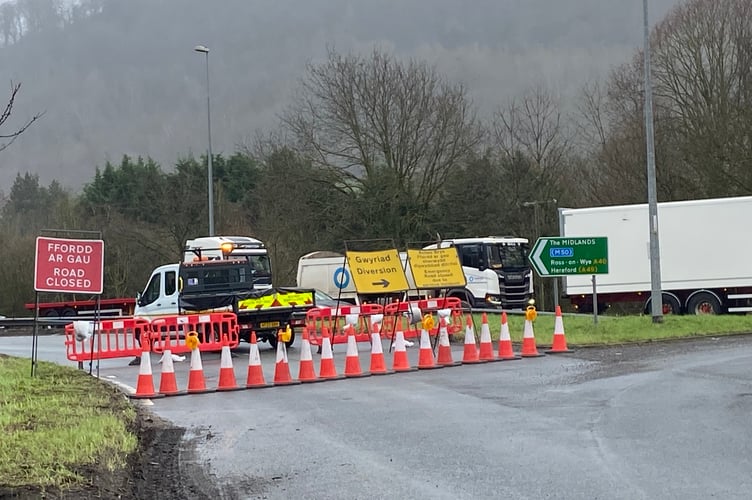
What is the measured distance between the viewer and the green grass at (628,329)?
20000mm

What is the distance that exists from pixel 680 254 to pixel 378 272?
14.6 metres

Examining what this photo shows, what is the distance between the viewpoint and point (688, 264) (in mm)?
29750

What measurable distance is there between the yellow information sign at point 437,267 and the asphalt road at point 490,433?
4859 millimetres

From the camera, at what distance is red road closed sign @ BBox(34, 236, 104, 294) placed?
44.2 feet

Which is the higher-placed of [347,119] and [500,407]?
[347,119]

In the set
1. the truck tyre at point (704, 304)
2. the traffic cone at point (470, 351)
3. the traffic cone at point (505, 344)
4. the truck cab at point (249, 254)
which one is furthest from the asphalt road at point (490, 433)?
the truck tyre at point (704, 304)

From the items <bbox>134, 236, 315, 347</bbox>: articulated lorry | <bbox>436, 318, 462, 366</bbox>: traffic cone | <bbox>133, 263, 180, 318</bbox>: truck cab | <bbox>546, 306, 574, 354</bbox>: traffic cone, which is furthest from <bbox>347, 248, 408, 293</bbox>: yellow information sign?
<bbox>133, 263, 180, 318</bbox>: truck cab

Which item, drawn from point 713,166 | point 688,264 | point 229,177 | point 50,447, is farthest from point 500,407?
point 229,177

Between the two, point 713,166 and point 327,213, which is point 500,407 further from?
point 327,213

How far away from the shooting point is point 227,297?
22469mm

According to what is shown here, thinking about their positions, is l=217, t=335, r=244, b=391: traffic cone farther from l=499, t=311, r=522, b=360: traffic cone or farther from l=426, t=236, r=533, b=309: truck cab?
l=426, t=236, r=533, b=309: truck cab

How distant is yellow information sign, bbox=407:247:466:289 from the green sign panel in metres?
2.52

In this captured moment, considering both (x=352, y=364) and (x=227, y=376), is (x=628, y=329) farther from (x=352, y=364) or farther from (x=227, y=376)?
(x=227, y=376)

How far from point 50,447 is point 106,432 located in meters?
1.05
